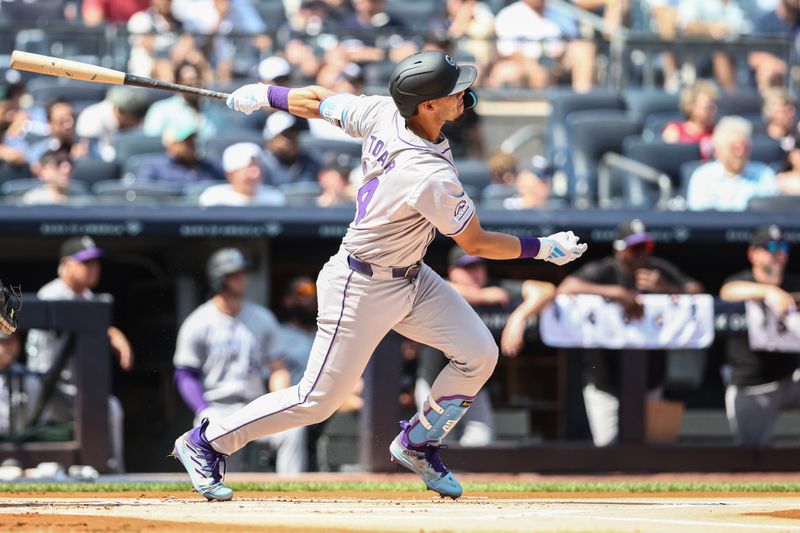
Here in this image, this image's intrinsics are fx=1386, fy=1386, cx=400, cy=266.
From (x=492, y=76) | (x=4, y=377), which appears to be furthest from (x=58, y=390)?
(x=492, y=76)

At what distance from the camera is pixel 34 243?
8922mm

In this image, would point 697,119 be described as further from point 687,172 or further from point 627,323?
point 627,323

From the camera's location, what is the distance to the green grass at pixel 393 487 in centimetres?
636

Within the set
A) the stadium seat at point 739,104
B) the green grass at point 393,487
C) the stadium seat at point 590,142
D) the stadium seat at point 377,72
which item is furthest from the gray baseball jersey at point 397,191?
the stadium seat at point 739,104

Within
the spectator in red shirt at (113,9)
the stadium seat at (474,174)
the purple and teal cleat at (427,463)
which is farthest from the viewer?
the spectator in red shirt at (113,9)

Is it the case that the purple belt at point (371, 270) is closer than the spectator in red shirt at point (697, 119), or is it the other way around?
the purple belt at point (371, 270)

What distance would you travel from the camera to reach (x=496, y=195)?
9.19 meters

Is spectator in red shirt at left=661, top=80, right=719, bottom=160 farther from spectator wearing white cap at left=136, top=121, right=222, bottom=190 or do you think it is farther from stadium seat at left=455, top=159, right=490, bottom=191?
spectator wearing white cap at left=136, top=121, right=222, bottom=190

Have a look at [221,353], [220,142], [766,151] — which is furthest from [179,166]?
[766,151]

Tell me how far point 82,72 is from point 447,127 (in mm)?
4923

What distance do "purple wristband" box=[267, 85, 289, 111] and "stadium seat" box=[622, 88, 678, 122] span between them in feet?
19.9

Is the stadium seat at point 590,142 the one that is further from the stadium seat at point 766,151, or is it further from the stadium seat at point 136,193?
the stadium seat at point 136,193

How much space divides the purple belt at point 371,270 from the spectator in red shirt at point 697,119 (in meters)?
5.39

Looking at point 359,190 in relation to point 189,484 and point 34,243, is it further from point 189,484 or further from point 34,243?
point 34,243
